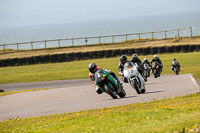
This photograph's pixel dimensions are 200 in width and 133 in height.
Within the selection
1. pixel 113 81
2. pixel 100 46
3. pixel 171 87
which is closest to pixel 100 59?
pixel 100 46

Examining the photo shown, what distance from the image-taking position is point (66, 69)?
129ft

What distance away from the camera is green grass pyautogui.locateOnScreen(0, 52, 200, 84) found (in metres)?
34.4

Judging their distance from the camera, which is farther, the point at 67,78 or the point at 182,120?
the point at 67,78

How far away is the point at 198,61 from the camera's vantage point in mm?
37125

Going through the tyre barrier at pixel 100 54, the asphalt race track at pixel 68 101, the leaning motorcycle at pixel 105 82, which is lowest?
the asphalt race track at pixel 68 101

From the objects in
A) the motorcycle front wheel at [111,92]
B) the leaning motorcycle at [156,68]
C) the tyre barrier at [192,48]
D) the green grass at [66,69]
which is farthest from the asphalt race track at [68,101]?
the tyre barrier at [192,48]

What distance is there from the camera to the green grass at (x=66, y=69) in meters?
34.4

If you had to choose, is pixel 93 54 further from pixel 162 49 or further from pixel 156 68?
pixel 156 68

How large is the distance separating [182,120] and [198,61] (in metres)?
29.6

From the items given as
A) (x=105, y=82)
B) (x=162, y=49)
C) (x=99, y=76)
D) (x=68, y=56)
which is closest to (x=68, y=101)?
(x=105, y=82)

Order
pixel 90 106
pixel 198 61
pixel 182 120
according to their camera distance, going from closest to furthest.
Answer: pixel 182 120
pixel 90 106
pixel 198 61

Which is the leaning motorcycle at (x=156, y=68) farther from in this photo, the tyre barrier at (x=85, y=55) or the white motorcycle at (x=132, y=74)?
the tyre barrier at (x=85, y=55)

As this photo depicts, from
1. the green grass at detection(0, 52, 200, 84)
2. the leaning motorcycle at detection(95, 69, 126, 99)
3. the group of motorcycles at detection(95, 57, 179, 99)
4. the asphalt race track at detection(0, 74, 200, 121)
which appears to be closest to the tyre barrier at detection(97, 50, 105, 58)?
the green grass at detection(0, 52, 200, 84)

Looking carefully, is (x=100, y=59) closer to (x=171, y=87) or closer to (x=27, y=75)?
(x=27, y=75)
